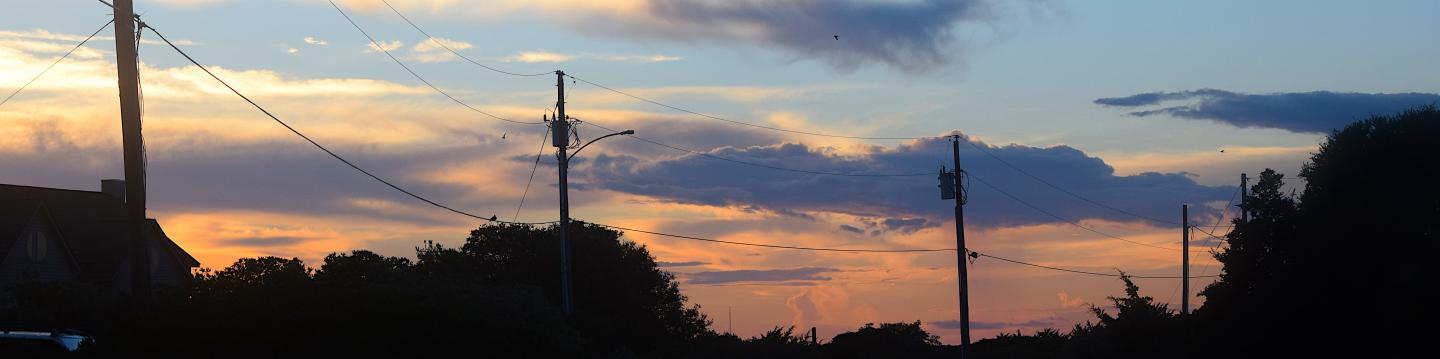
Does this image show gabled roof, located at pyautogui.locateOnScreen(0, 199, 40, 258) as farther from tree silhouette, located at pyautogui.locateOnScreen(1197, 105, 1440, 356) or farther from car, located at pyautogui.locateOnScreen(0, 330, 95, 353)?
tree silhouette, located at pyautogui.locateOnScreen(1197, 105, 1440, 356)

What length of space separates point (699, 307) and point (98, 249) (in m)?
28.9

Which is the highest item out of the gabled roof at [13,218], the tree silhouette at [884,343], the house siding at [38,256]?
the gabled roof at [13,218]

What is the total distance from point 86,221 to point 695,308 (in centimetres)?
2904

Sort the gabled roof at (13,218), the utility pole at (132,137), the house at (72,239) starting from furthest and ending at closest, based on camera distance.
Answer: the house at (72,239) < the gabled roof at (13,218) < the utility pole at (132,137)

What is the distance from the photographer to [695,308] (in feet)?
232

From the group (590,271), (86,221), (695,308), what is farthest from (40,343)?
(695,308)

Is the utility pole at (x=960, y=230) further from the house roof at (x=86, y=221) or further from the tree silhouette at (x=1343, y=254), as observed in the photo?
the house roof at (x=86, y=221)

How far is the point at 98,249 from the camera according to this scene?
2197 inches

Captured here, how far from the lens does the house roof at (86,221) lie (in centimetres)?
5341

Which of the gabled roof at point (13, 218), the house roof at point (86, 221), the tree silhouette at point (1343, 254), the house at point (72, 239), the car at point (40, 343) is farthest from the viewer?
the house roof at point (86, 221)

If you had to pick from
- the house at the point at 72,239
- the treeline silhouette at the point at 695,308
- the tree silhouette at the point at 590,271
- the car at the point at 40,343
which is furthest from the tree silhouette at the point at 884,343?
the car at the point at 40,343

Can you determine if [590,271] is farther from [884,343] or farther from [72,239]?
[72,239]

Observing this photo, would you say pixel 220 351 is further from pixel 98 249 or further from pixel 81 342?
pixel 98 249

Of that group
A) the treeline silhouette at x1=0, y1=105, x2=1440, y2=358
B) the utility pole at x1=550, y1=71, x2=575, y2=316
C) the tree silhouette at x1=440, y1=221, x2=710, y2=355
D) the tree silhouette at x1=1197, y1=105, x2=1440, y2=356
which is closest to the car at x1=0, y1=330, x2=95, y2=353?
the treeline silhouette at x1=0, y1=105, x2=1440, y2=358
